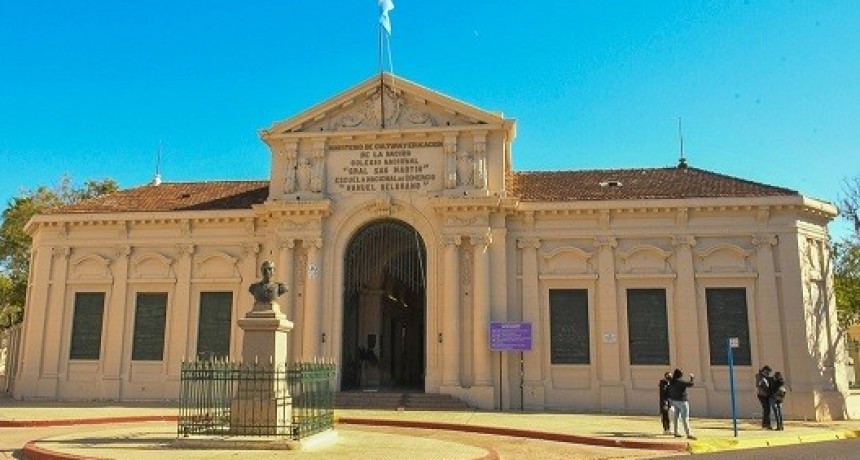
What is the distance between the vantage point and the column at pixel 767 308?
2288 cm

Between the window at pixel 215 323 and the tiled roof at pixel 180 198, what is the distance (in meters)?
3.46

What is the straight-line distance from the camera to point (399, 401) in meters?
22.7

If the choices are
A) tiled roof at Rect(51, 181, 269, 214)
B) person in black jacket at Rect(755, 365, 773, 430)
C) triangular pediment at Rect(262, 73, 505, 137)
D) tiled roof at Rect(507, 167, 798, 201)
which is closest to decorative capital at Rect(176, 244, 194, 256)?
tiled roof at Rect(51, 181, 269, 214)

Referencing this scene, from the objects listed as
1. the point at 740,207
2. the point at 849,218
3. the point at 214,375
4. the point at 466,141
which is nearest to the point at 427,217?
the point at 466,141

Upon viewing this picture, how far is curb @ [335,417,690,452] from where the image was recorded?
1470 cm

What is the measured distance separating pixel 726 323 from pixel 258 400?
54.7 ft

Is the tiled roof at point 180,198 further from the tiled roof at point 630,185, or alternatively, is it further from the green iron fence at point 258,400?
the green iron fence at point 258,400

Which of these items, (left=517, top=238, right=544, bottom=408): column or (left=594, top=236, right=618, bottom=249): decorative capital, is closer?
(left=517, top=238, right=544, bottom=408): column

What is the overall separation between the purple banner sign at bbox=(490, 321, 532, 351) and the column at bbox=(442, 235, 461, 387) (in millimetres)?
1252

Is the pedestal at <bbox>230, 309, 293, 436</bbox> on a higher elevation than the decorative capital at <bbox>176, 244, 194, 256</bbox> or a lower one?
lower

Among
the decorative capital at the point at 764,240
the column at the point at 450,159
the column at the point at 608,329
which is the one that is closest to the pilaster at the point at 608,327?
the column at the point at 608,329

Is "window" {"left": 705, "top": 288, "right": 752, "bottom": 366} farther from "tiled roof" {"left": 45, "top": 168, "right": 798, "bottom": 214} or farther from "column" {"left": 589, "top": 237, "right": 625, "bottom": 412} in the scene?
"tiled roof" {"left": 45, "top": 168, "right": 798, "bottom": 214}

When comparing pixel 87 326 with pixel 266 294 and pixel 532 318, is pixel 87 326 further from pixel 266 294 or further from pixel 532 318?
pixel 532 318

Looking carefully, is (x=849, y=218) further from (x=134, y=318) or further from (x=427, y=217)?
(x=134, y=318)
